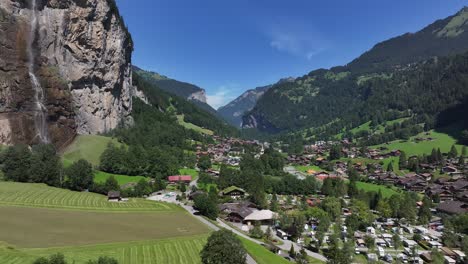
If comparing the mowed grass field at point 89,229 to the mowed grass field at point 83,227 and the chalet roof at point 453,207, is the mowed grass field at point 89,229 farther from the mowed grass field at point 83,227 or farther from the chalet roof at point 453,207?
the chalet roof at point 453,207

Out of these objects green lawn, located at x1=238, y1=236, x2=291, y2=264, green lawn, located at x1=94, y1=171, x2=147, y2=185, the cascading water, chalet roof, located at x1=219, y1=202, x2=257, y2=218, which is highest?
the cascading water

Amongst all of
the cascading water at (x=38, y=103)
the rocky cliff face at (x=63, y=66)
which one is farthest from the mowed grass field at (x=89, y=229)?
the rocky cliff face at (x=63, y=66)

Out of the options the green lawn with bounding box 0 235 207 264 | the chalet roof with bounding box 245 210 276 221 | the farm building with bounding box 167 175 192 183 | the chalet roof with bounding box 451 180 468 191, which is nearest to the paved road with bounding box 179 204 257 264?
the green lawn with bounding box 0 235 207 264

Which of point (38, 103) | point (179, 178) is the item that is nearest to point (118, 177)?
point (179, 178)

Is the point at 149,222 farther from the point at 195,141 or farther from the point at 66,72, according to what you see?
the point at 195,141

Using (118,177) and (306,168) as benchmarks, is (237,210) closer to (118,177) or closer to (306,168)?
(118,177)

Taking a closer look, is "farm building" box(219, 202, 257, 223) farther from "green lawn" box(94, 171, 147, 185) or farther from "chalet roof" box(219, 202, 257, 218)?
"green lawn" box(94, 171, 147, 185)

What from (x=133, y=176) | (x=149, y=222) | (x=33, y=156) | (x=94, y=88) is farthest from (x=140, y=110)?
(x=149, y=222)
